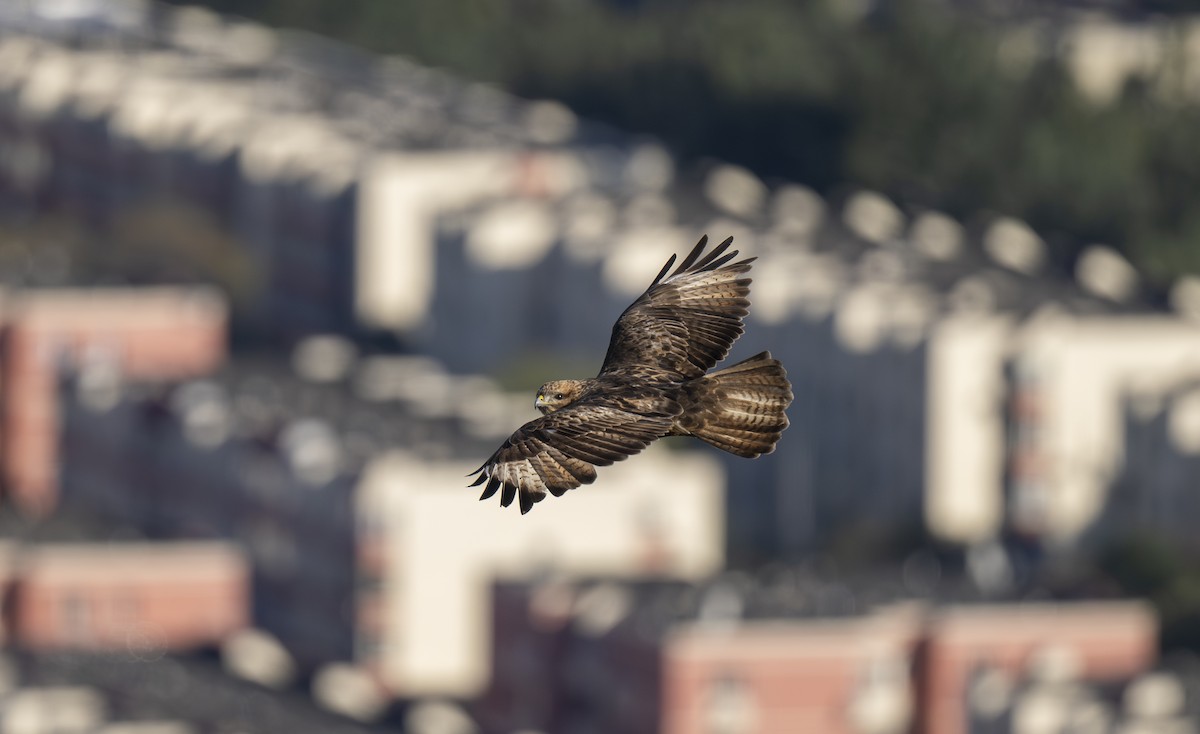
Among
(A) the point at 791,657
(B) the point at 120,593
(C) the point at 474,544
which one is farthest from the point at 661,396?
(B) the point at 120,593

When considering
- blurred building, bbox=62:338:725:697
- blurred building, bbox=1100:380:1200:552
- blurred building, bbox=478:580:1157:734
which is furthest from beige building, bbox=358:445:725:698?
blurred building, bbox=1100:380:1200:552

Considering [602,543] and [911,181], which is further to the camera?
[911,181]

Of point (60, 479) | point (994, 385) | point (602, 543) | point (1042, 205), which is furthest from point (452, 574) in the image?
point (1042, 205)

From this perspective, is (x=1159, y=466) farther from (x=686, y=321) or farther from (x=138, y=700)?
(x=686, y=321)

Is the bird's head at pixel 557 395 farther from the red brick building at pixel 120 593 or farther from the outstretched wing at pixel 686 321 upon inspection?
the red brick building at pixel 120 593

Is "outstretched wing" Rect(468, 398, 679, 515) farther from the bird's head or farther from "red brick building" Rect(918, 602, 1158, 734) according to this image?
"red brick building" Rect(918, 602, 1158, 734)

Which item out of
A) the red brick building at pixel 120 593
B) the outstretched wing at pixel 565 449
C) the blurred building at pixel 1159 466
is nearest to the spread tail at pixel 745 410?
the outstretched wing at pixel 565 449

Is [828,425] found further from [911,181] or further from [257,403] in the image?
[911,181]
